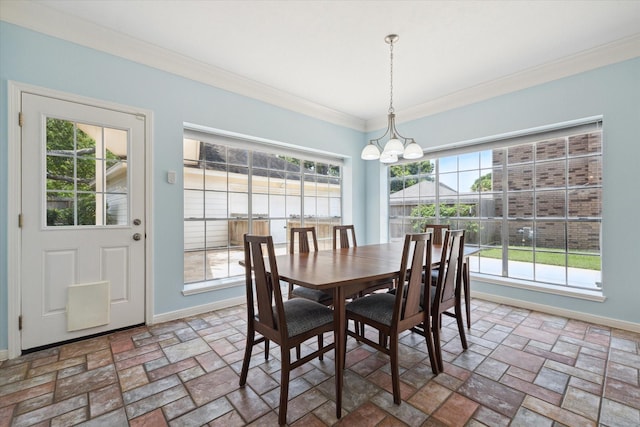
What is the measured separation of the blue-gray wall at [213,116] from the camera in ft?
7.61

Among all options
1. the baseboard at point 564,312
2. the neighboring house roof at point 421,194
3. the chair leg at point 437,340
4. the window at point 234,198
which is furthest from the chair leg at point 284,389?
the neighboring house roof at point 421,194

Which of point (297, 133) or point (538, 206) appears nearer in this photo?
point (538, 206)

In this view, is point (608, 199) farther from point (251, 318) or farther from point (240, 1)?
point (240, 1)

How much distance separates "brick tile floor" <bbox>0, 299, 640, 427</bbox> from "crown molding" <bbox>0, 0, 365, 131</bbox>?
8.63 feet

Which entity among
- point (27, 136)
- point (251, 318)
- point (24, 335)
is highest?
point (27, 136)

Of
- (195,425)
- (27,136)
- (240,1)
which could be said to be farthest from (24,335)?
(240,1)

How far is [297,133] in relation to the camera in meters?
4.08

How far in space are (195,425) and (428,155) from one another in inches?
164

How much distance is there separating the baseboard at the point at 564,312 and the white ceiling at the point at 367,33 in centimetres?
266

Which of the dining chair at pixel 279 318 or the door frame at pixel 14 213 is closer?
the dining chair at pixel 279 318

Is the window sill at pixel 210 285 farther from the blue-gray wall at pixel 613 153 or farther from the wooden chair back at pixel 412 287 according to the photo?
the blue-gray wall at pixel 613 153

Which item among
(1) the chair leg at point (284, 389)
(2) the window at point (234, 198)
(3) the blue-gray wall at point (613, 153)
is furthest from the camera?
(2) the window at point (234, 198)

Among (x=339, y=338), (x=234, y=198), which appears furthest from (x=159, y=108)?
(x=339, y=338)

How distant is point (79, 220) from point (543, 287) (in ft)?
15.7
